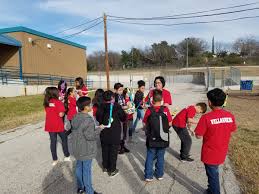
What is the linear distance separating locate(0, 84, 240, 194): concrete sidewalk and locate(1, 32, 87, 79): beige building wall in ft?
61.9

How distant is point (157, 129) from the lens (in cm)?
415

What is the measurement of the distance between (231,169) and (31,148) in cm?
461

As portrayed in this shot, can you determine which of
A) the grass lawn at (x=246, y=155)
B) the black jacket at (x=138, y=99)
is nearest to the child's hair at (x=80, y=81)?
the black jacket at (x=138, y=99)

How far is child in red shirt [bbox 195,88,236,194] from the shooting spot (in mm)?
3436

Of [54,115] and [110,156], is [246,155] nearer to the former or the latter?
[110,156]

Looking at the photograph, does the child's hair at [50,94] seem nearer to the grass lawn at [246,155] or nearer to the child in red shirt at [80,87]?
the child in red shirt at [80,87]

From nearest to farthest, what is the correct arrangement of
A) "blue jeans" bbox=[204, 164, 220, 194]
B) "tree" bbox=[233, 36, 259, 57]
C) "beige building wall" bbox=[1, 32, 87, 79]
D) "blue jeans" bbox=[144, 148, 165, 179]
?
"blue jeans" bbox=[204, 164, 220, 194] < "blue jeans" bbox=[144, 148, 165, 179] < "beige building wall" bbox=[1, 32, 87, 79] < "tree" bbox=[233, 36, 259, 57]

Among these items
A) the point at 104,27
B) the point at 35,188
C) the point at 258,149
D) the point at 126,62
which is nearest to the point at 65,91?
the point at 35,188

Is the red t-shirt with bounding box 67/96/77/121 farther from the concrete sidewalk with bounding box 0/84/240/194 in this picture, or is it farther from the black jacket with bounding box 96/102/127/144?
the black jacket with bounding box 96/102/127/144

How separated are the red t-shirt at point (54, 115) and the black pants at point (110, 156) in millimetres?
1105

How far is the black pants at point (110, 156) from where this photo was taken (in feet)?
15.5

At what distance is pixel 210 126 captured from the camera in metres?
3.44

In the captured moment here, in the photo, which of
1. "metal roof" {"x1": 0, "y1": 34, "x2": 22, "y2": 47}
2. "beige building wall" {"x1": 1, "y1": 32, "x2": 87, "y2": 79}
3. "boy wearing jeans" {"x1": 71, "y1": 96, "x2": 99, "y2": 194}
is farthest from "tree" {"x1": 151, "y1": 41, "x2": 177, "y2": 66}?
"boy wearing jeans" {"x1": 71, "y1": 96, "x2": 99, "y2": 194}

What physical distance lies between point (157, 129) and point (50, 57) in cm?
2525
